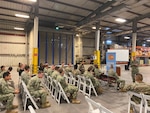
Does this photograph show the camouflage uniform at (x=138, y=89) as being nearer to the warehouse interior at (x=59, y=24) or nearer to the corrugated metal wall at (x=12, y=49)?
the warehouse interior at (x=59, y=24)

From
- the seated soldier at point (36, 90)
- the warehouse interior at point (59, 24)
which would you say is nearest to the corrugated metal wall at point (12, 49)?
the warehouse interior at point (59, 24)

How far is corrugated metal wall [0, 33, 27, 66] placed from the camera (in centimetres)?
1484

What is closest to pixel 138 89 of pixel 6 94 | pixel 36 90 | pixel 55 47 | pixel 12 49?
pixel 36 90

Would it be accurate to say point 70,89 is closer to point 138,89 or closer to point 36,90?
point 36,90

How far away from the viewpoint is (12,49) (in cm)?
1541

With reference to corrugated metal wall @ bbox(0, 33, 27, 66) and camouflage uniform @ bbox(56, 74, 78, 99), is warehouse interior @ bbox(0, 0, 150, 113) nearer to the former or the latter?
corrugated metal wall @ bbox(0, 33, 27, 66)

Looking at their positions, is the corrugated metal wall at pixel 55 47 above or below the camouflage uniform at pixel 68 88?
above

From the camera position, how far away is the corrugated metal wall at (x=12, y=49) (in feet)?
48.7

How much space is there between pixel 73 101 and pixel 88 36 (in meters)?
16.9

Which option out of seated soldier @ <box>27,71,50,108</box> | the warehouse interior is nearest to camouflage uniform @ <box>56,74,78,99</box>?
seated soldier @ <box>27,71,50,108</box>

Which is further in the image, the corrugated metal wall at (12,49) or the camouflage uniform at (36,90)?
the corrugated metal wall at (12,49)

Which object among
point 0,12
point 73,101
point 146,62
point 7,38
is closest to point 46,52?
point 7,38

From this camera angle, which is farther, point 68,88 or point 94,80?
point 94,80

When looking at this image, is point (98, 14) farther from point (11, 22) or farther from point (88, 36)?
point (88, 36)
